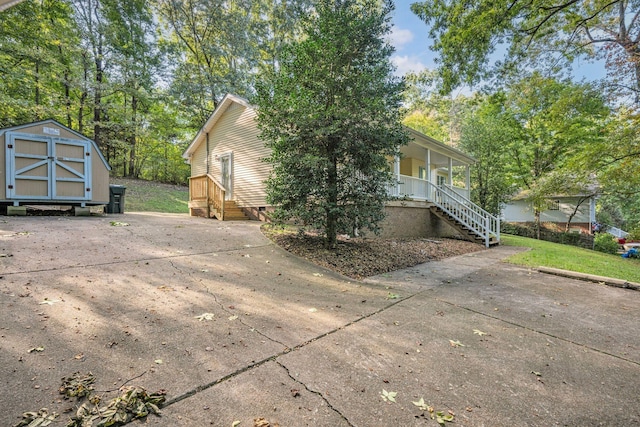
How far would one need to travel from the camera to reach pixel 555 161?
1858 cm

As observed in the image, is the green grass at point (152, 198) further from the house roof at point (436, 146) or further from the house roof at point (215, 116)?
the house roof at point (436, 146)

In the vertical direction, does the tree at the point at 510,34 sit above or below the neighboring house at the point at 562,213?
above

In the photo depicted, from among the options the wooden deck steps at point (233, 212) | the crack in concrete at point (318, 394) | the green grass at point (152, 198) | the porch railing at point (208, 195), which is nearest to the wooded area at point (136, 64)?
the green grass at point (152, 198)

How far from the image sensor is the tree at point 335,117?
19.4 feet

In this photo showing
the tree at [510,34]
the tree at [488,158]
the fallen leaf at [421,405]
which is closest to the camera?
the fallen leaf at [421,405]

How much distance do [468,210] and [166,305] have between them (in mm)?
11416

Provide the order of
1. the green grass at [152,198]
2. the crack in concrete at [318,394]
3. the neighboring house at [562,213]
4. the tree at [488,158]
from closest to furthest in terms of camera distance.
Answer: the crack in concrete at [318,394] < the green grass at [152,198] < the tree at [488,158] < the neighboring house at [562,213]

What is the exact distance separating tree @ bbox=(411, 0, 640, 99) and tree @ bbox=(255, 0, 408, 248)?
216cm

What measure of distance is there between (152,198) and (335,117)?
1416cm

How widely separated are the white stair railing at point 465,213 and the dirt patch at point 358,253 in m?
2.40

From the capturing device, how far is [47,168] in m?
7.85

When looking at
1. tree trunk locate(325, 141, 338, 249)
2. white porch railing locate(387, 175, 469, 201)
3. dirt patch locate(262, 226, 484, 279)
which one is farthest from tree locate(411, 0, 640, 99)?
dirt patch locate(262, 226, 484, 279)

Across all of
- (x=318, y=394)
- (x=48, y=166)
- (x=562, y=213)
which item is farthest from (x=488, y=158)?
(x=48, y=166)

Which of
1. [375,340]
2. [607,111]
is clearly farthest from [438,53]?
[375,340]
